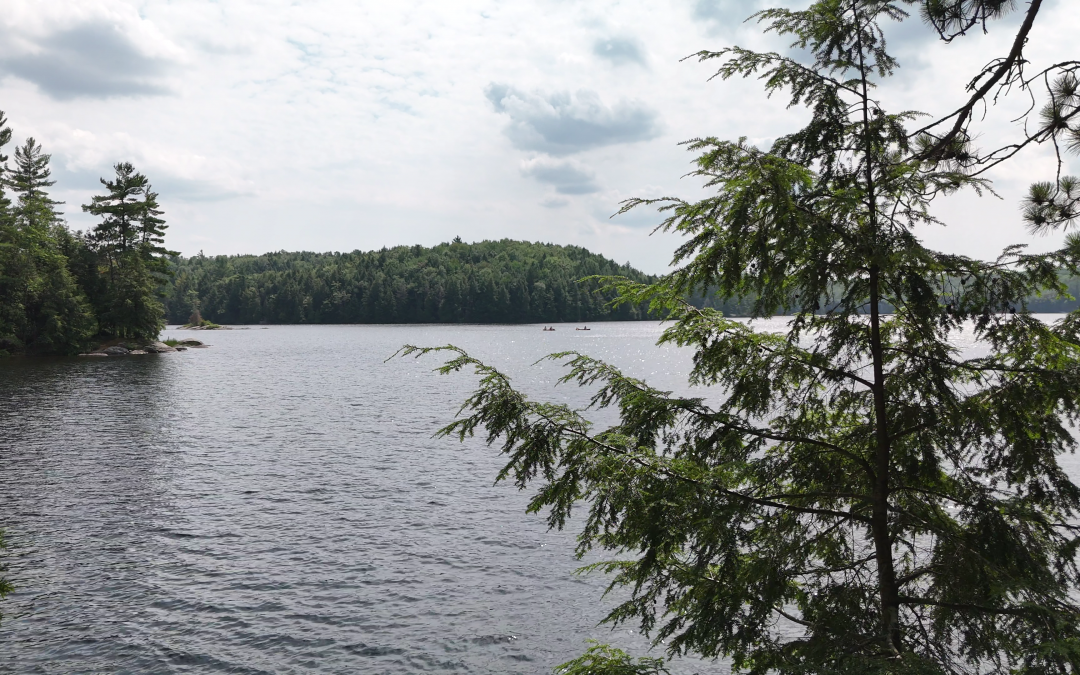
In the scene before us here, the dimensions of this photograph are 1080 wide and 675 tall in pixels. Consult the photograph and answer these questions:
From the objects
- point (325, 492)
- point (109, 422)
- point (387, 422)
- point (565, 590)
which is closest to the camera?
point (565, 590)

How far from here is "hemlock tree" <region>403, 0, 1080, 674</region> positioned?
15.5 ft

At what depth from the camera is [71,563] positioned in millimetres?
15508

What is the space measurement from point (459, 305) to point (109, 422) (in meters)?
142

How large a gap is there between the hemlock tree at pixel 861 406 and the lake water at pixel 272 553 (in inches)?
299

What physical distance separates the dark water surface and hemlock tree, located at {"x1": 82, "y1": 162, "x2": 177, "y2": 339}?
136ft

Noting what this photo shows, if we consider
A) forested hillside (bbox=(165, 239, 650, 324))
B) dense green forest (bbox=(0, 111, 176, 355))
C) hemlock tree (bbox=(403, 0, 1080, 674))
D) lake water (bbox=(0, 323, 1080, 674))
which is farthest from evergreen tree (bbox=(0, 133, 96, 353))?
forested hillside (bbox=(165, 239, 650, 324))

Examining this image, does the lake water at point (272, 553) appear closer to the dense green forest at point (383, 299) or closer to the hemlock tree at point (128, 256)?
the hemlock tree at point (128, 256)

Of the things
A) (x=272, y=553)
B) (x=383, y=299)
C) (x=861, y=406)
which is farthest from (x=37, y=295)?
(x=383, y=299)

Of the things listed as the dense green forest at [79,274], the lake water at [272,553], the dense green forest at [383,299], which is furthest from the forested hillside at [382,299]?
the lake water at [272,553]

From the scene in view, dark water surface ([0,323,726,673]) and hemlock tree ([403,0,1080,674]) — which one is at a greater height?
hemlock tree ([403,0,1080,674])

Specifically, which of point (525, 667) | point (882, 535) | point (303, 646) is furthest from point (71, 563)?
point (882, 535)

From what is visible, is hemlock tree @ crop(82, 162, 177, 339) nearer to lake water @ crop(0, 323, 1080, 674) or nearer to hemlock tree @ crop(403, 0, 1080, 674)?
lake water @ crop(0, 323, 1080, 674)

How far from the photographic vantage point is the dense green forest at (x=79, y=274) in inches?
2537

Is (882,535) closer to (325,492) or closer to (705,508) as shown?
(705,508)
